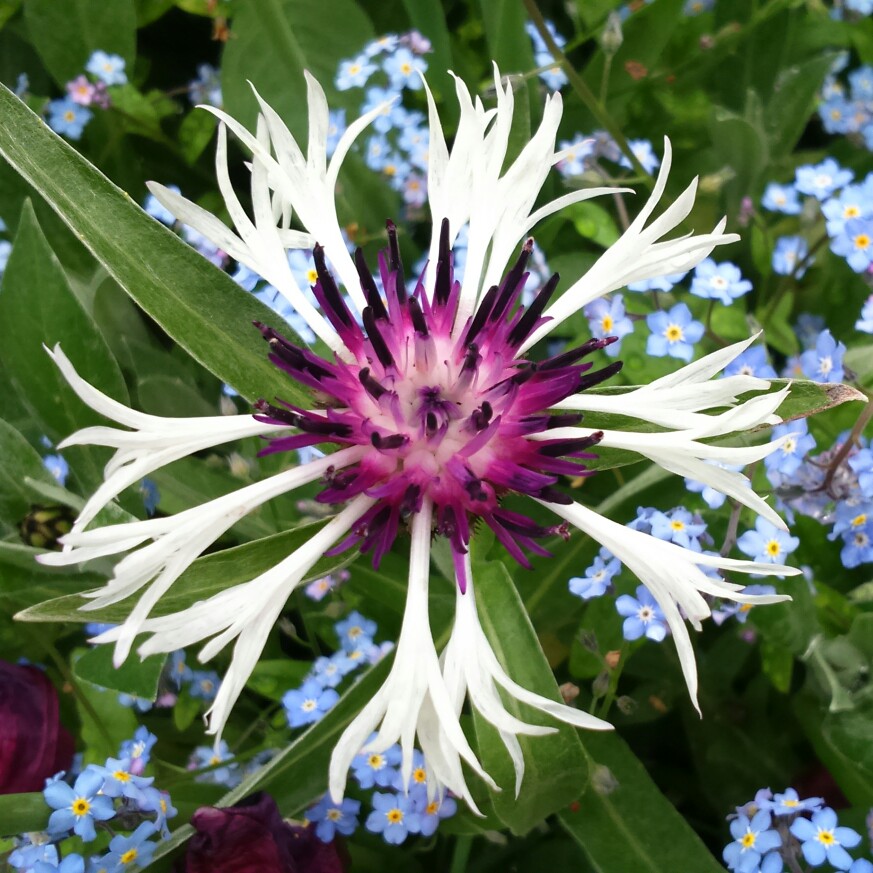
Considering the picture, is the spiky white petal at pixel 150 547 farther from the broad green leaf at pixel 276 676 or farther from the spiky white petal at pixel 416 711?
the broad green leaf at pixel 276 676

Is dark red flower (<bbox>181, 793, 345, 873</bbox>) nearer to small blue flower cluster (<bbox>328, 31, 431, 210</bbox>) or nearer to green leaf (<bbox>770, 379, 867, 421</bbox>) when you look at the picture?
green leaf (<bbox>770, 379, 867, 421</bbox>)

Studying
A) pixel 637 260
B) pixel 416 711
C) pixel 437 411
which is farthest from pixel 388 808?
pixel 637 260

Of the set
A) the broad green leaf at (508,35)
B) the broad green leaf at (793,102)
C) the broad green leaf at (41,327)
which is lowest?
the broad green leaf at (793,102)

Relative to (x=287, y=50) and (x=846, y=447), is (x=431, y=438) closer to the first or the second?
(x=846, y=447)

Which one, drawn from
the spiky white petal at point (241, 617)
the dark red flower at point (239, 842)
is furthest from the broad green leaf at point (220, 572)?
the dark red flower at point (239, 842)

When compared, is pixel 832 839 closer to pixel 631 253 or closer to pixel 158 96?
pixel 631 253

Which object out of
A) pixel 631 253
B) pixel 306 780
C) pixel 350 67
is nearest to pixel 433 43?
pixel 350 67

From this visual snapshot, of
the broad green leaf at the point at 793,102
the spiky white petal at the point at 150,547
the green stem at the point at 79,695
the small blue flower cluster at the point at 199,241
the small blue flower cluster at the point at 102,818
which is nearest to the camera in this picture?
the spiky white petal at the point at 150,547
